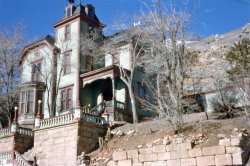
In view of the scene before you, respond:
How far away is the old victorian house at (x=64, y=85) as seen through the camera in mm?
25516

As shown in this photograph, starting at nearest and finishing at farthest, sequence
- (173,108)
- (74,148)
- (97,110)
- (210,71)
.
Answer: (173,108), (74,148), (97,110), (210,71)

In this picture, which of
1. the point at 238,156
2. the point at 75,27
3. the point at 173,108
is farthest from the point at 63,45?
the point at 238,156

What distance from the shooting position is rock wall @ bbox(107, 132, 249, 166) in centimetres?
1218

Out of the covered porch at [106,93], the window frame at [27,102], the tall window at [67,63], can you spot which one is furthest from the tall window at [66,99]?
the window frame at [27,102]

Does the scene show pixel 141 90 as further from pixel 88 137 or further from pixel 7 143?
pixel 7 143

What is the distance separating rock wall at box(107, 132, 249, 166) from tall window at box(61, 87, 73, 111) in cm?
1751

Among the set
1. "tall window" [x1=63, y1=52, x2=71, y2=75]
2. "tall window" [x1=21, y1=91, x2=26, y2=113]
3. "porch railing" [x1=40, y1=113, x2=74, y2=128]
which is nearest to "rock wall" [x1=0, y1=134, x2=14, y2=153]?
"porch railing" [x1=40, y1=113, x2=74, y2=128]

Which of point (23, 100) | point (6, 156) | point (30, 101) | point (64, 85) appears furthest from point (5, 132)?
point (64, 85)

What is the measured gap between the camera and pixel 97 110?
2738 centimetres

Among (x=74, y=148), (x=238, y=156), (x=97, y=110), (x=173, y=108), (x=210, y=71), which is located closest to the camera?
(x=238, y=156)

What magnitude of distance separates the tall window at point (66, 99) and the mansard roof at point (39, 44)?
A: 4441mm

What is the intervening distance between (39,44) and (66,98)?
6.74 meters

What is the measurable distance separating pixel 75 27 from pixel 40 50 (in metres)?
4.60

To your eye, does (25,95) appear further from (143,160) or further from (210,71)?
(210,71)
